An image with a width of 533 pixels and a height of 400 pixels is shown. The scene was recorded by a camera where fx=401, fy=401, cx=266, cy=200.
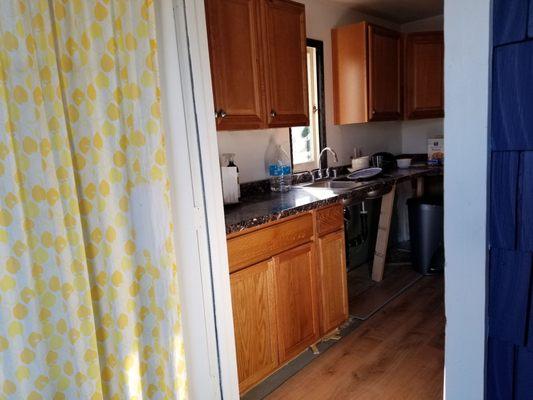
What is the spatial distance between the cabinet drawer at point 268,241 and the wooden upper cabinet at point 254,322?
5cm

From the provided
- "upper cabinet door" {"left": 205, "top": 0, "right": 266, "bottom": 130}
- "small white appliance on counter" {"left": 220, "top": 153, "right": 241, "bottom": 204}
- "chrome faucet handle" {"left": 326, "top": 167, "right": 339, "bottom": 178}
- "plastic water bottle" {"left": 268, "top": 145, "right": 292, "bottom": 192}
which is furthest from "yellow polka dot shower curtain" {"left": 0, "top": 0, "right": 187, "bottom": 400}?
"chrome faucet handle" {"left": 326, "top": 167, "right": 339, "bottom": 178}

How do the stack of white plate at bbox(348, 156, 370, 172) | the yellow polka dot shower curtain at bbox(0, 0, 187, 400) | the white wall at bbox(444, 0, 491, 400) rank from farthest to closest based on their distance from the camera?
the stack of white plate at bbox(348, 156, 370, 172) < the yellow polka dot shower curtain at bbox(0, 0, 187, 400) < the white wall at bbox(444, 0, 491, 400)

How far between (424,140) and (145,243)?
348 centimetres

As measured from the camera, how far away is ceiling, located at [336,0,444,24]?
3.42m

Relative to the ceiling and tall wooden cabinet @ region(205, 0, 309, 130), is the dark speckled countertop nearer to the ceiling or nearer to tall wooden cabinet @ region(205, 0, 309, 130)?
tall wooden cabinet @ region(205, 0, 309, 130)

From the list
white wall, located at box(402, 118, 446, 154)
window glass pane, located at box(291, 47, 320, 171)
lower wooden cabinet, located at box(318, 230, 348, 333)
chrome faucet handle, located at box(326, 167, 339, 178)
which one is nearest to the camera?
lower wooden cabinet, located at box(318, 230, 348, 333)

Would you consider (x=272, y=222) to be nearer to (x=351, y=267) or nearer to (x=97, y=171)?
(x=97, y=171)

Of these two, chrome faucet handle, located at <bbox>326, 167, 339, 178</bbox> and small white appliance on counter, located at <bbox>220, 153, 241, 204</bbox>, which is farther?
chrome faucet handle, located at <bbox>326, 167, 339, 178</bbox>

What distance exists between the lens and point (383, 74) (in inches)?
135

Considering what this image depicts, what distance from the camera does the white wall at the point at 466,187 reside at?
623mm

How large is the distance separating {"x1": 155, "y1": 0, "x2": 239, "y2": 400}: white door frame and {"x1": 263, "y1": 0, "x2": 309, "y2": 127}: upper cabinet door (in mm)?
710

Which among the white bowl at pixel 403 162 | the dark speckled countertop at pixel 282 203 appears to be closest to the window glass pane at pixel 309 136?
the dark speckled countertop at pixel 282 203

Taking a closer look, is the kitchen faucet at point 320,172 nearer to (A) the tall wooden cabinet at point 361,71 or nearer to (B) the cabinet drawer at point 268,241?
(A) the tall wooden cabinet at point 361,71

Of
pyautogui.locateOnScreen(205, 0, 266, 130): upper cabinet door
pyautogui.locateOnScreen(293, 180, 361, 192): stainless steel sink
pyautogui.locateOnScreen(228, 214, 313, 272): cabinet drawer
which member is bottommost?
pyautogui.locateOnScreen(228, 214, 313, 272): cabinet drawer
